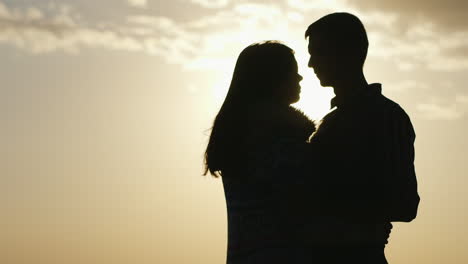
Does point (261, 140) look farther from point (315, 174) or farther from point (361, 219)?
point (361, 219)

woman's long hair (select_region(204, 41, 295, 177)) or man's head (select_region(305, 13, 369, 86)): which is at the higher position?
man's head (select_region(305, 13, 369, 86))

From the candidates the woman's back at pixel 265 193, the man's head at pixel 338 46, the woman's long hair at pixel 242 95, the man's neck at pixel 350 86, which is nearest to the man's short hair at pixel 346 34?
the man's head at pixel 338 46

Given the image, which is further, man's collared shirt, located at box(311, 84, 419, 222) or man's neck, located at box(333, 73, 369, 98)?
man's neck, located at box(333, 73, 369, 98)

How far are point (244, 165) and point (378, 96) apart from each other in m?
1.25

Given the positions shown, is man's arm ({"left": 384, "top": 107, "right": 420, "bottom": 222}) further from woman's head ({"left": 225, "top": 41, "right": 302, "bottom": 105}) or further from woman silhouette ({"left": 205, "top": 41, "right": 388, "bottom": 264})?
woman's head ({"left": 225, "top": 41, "right": 302, "bottom": 105})

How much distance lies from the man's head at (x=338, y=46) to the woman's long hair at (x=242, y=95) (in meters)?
0.46

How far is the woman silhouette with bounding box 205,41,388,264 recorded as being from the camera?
4.05 m

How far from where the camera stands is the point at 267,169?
13.3ft

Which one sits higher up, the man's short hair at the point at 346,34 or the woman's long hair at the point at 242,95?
the man's short hair at the point at 346,34

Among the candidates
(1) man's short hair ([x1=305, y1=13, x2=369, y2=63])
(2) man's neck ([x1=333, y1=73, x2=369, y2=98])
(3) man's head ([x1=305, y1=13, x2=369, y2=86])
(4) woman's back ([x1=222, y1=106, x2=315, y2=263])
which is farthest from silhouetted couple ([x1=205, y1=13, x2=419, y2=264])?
(1) man's short hair ([x1=305, y1=13, x2=369, y2=63])

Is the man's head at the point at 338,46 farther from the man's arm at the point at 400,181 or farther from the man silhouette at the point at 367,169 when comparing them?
the man's arm at the point at 400,181

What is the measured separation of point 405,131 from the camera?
14.6 feet

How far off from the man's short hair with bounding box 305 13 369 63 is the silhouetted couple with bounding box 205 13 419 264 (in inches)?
21.9

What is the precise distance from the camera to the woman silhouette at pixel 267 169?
4047 millimetres
